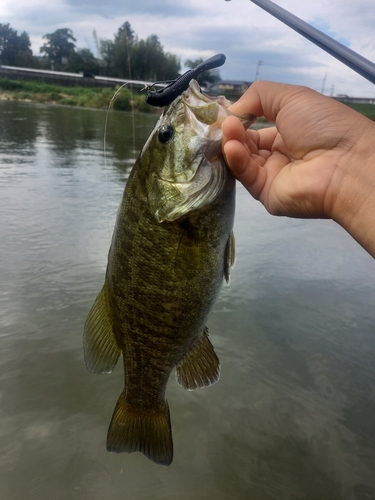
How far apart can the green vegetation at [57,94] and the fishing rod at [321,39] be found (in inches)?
1194

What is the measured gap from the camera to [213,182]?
1.53m

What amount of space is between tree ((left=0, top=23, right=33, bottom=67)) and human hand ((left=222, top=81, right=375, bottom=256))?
249ft

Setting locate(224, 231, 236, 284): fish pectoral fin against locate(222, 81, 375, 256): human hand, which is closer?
locate(222, 81, 375, 256): human hand

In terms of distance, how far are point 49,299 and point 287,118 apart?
3281 millimetres

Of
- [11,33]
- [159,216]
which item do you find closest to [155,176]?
[159,216]

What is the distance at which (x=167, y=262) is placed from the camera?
158 cm

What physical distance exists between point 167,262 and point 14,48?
8513cm

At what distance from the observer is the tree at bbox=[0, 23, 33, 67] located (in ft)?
221

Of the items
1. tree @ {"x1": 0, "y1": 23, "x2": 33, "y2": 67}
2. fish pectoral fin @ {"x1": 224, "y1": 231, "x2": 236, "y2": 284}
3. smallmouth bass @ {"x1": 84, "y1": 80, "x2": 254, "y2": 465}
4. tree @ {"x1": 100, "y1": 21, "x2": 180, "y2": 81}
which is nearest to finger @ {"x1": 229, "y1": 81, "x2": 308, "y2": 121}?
smallmouth bass @ {"x1": 84, "y1": 80, "x2": 254, "y2": 465}

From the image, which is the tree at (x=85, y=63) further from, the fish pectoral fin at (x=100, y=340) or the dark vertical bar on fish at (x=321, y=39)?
the fish pectoral fin at (x=100, y=340)

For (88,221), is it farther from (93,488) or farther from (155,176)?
(155,176)

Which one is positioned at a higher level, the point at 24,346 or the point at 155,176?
the point at 155,176

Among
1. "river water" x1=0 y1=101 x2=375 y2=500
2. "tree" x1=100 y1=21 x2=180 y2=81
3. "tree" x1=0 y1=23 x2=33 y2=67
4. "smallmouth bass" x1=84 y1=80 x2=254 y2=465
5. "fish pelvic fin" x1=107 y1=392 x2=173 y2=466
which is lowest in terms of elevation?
"river water" x1=0 y1=101 x2=375 y2=500

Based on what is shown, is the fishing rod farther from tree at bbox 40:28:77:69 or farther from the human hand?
tree at bbox 40:28:77:69
